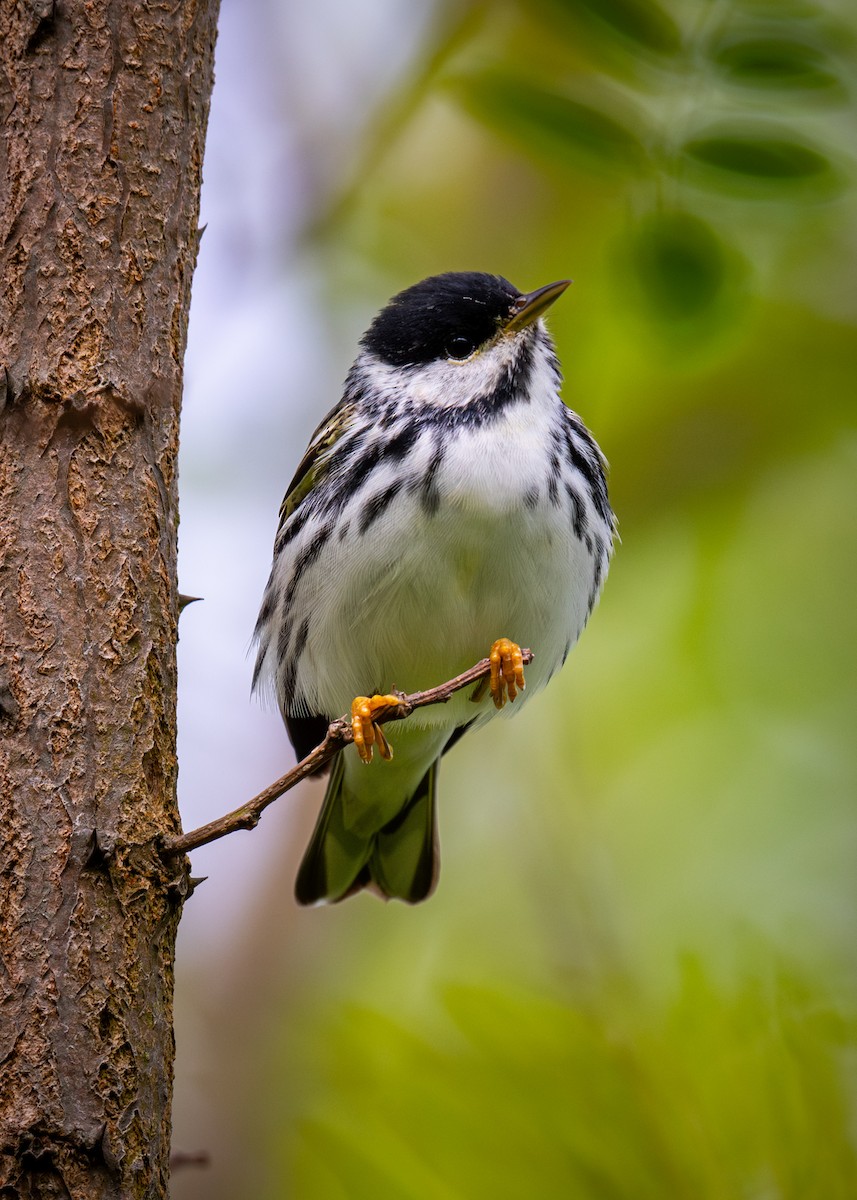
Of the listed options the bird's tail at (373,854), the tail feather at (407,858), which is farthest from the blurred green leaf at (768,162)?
the tail feather at (407,858)

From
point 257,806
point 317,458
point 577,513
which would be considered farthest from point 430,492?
point 257,806

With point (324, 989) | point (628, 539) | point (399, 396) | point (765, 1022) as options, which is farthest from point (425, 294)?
point (324, 989)

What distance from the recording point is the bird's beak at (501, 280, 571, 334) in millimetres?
3988

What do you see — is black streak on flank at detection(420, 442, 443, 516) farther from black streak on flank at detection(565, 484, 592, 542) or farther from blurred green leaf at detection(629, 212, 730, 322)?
blurred green leaf at detection(629, 212, 730, 322)

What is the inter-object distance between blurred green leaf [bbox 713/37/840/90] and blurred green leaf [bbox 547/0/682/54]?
173 millimetres

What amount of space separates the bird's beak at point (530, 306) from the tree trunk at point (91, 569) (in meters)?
1.28

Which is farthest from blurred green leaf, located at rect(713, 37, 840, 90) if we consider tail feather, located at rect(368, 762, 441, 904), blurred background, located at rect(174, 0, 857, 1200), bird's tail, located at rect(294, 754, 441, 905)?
tail feather, located at rect(368, 762, 441, 904)

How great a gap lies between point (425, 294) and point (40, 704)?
7.35ft

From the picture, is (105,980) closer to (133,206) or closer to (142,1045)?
(142,1045)

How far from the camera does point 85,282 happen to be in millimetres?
2875

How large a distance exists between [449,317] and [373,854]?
2.01m

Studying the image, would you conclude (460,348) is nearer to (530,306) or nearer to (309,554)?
(530,306)

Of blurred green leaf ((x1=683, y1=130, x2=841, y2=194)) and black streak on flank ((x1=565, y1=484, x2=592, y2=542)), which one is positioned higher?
blurred green leaf ((x1=683, y1=130, x2=841, y2=194))

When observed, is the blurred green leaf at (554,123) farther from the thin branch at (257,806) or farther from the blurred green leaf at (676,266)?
the thin branch at (257,806)
